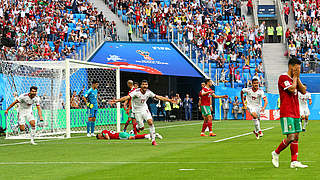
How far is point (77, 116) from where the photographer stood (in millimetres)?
30844

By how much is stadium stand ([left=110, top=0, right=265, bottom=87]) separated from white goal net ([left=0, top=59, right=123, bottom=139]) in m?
13.9

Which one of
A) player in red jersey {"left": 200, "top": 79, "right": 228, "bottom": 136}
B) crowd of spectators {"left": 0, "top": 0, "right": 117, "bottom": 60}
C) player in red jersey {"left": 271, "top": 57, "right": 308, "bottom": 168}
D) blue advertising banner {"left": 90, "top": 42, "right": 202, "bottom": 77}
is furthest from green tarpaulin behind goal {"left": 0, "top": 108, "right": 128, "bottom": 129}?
player in red jersey {"left": 271, "top": 57, "right": 308, "bottom": 168}

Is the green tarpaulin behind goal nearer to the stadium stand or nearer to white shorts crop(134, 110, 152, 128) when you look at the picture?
white shorts crop(134, 110, 152, 128)

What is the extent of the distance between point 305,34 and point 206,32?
328 inches

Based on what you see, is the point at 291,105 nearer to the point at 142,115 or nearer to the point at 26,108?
the point at 142,115

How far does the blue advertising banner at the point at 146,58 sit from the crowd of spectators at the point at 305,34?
28.8ft

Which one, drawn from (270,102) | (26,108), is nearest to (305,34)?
(270,102)

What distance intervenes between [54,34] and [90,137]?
19.6 metres

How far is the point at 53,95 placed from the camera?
28.5m

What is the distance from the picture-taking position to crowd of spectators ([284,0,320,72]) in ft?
154

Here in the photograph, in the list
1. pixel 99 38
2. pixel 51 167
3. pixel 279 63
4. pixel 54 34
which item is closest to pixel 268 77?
pixel 279 63

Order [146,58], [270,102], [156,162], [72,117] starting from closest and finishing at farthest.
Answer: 1. [156,162]
2. [72,117]
3. [146,58]
4. [270,102]

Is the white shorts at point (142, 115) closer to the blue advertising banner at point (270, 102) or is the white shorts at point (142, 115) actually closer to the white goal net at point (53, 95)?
the white goal net at point (53, 95)

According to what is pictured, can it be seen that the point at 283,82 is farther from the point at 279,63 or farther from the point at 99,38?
the point at 279,63
